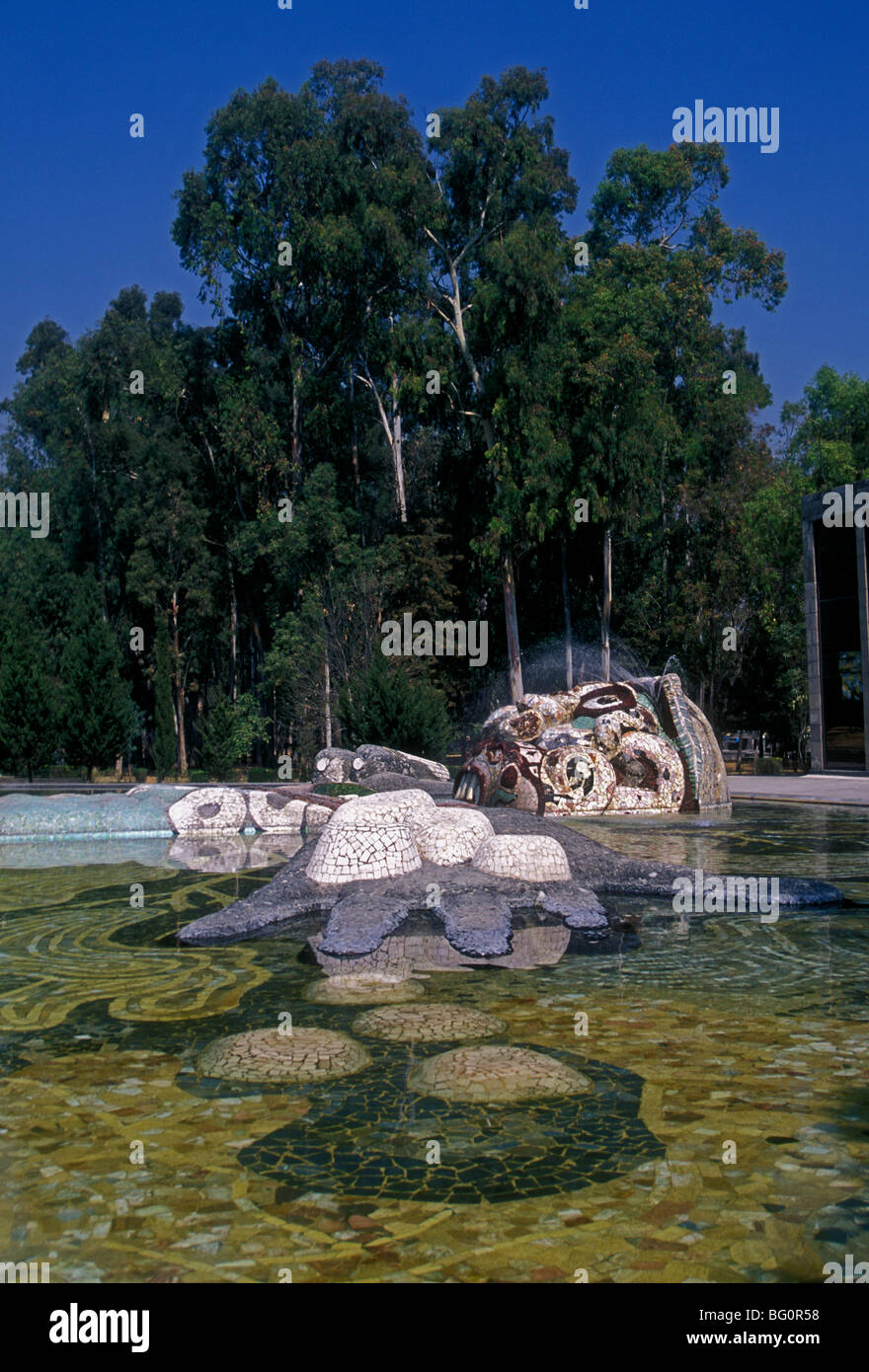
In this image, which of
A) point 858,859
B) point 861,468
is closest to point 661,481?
point 861,468

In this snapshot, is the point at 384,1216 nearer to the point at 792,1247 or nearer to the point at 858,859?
the point at 792,1247

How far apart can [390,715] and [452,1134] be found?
17.9 metres

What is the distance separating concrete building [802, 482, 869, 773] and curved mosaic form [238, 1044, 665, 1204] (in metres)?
21.5

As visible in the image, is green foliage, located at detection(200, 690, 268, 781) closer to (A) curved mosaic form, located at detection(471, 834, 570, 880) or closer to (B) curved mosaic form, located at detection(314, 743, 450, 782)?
(B) curved mosaic form, located at detection(314, 743, 450, 782)

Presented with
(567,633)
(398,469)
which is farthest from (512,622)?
(398,469)

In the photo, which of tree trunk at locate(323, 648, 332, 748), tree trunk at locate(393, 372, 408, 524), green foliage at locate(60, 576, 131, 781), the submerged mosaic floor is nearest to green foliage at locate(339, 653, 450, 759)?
tree trunk at locate(323, 648, 332, 748)

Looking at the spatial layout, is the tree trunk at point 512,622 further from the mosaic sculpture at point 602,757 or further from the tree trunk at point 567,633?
the mosaic sculpture at point 602,757

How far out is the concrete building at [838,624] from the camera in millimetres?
23797

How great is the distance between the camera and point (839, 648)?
24828 mm

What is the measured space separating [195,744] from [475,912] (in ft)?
131

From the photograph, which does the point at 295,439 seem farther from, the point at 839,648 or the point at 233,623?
the point at 839,648

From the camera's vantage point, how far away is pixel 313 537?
33406 millimetres

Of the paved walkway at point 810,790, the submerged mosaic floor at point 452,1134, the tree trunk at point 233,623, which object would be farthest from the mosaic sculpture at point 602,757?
the tree trunk at point 233,623

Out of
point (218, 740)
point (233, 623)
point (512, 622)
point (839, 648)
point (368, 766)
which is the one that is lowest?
point (368, 766)
